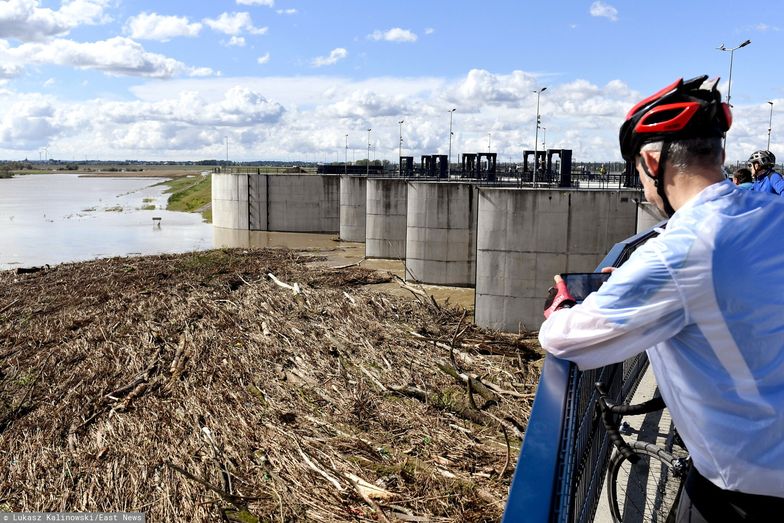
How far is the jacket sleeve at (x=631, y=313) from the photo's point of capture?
1737mm

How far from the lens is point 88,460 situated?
9828 mm

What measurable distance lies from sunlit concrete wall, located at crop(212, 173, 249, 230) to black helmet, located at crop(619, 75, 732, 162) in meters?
43.7

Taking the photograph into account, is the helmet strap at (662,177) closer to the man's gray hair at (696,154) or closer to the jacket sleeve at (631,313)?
the man's gray hair at (696,154)

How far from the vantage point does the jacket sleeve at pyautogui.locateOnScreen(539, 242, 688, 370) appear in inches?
68.4

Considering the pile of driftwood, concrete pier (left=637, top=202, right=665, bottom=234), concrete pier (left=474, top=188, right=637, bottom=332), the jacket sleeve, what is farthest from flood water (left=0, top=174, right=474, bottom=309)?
the jacket sleeve

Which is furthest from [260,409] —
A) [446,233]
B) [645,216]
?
[446,233]

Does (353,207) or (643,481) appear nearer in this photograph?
(643,481)

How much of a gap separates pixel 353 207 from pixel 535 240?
67.0ft

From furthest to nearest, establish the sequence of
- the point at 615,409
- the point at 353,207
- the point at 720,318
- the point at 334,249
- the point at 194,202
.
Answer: the point at 194,202 < the point at 353,207 < the point at 334,249 < the point at 615,409 < the point at 720,318

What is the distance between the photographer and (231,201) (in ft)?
150

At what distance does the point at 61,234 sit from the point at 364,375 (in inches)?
1506

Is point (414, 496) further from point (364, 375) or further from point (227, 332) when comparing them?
point (227, 332)

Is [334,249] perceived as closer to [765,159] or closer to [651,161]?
[765,159]

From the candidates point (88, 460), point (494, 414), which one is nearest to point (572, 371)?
point (494, 414)
